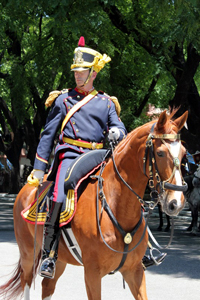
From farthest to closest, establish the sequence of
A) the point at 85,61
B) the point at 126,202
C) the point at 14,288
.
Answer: the point at 14,288
the point at 85,61
the point at 126,202

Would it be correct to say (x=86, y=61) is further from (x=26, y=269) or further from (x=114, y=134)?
(x=26, y=269)

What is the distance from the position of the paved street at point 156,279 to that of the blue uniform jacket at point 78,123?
2166mm

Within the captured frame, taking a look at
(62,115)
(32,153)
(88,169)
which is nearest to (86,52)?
(62,115)

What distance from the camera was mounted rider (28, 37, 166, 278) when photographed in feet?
15.8

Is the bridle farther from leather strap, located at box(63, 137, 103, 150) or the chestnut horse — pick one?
leather strap, located at box(63, 137, 103, 150)

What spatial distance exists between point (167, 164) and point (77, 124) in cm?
128

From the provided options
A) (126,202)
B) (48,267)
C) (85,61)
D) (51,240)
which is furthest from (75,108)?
(48,267)

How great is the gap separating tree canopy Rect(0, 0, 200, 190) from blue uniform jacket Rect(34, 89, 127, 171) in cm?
608

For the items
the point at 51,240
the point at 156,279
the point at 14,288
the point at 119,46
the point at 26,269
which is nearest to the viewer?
the point at 51,240

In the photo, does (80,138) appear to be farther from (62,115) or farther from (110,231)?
(110,231)

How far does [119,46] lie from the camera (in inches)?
711

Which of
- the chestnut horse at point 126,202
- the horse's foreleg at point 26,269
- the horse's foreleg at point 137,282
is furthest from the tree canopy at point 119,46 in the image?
the horse's foreleg at point 137,282

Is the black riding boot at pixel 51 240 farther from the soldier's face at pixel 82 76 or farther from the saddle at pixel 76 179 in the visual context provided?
the soldier's face at pixel 82 76

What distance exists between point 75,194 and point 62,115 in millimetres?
857
